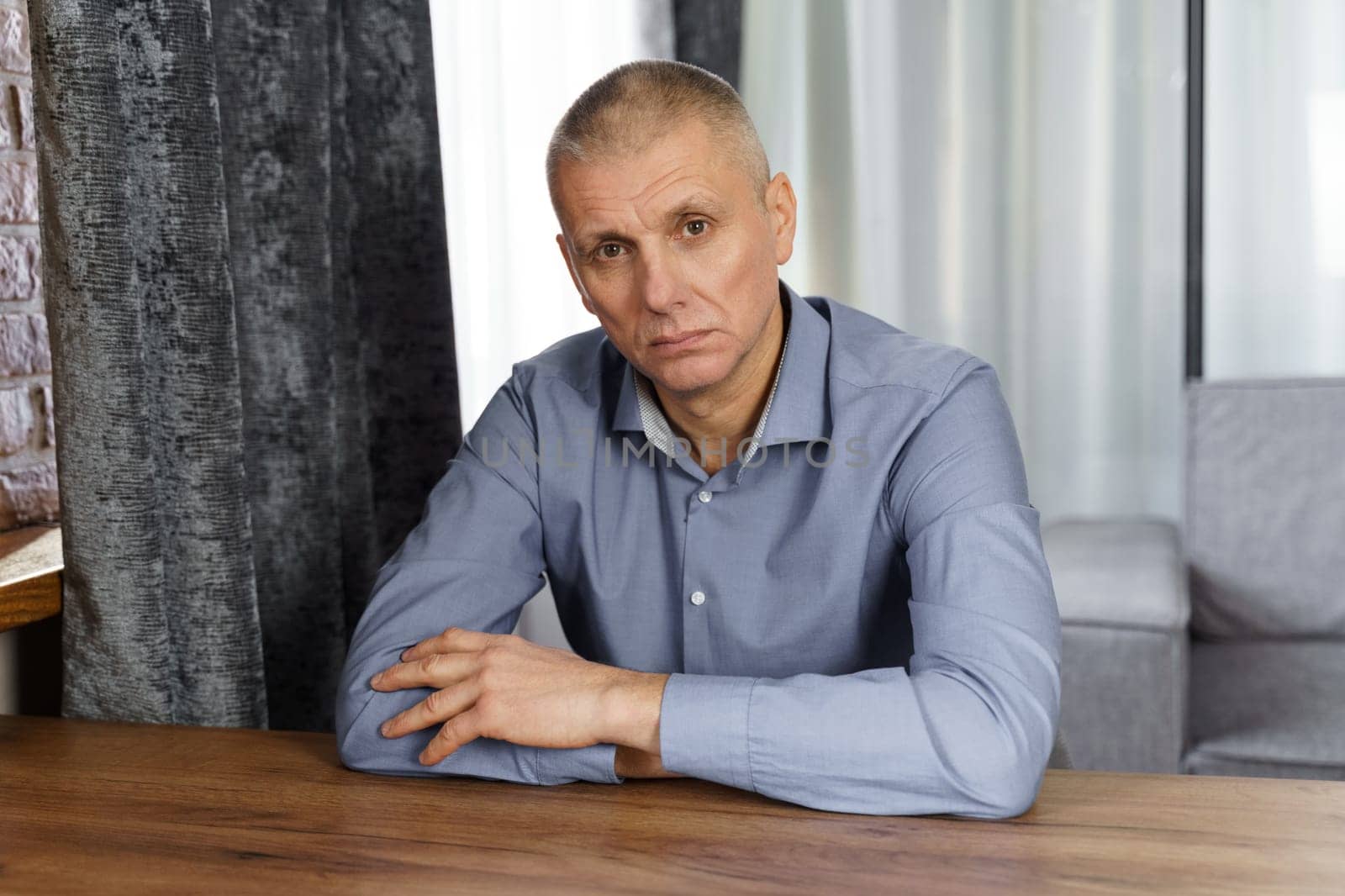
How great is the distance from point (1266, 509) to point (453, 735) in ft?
6.39

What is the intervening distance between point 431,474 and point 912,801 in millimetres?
1188

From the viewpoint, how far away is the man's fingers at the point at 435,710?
1.12 metres

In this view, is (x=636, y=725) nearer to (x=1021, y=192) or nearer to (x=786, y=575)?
(x=786, y=575)

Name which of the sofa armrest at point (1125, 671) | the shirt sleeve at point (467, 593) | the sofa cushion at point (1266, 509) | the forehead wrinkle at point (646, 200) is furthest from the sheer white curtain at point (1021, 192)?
the forehead wrinkle at point (646, 200)

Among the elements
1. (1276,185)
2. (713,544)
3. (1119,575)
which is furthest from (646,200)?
(1276,185)

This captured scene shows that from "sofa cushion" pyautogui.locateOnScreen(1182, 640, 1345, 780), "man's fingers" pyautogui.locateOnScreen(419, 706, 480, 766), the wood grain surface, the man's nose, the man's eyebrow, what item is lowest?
"sofa cushion" pyautogui.locateOnScreen(1182, 640, 1345, 780)

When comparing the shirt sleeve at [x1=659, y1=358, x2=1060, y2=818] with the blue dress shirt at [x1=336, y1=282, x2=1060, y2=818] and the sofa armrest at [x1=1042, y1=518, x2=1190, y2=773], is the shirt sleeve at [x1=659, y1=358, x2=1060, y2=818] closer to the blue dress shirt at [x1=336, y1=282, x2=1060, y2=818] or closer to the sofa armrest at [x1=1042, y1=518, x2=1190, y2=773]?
the blue dress shirt at [x1=336, y1=282, x2=1060, y2=818]

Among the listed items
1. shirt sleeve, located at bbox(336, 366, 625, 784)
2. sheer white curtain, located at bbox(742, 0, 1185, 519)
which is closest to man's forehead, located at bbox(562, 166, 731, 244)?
shirt sleeve, located at bbox(336, 366, 625, 784)

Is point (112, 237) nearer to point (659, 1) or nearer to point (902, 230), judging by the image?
point (659, 1)

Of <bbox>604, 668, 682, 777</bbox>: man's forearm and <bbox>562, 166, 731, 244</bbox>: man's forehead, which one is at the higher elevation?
<bbox>562, 166, 731, 244</bbox>: man's forehead

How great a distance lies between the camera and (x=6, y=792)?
1099 millimetres

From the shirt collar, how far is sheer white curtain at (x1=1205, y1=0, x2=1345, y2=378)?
2.06m

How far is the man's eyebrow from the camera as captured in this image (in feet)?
4.33

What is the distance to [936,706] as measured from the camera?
1.04 m
